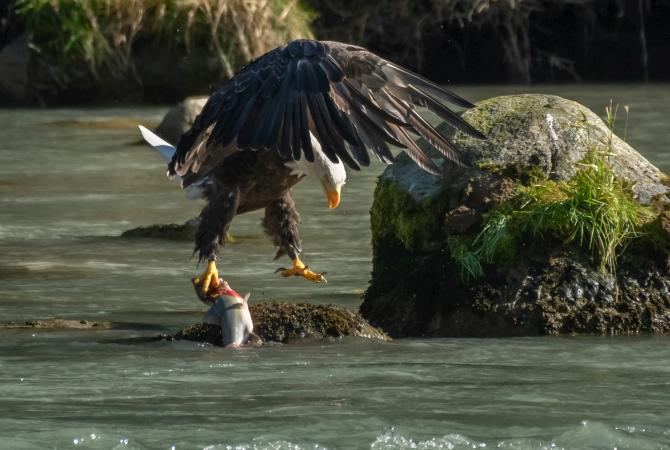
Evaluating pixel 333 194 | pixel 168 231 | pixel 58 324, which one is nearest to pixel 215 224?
pixel 333 194

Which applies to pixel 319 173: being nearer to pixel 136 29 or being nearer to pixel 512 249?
pixel 512 249

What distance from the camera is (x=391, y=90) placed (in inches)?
254

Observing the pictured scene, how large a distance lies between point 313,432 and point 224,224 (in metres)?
2.06

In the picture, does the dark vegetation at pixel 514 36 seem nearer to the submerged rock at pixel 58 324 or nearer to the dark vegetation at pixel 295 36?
the dark vegetation at pixel 295 36

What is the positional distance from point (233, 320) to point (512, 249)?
1.23 metres

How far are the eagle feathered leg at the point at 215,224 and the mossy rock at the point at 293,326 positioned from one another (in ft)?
1.28

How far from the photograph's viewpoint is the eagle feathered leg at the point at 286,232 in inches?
286

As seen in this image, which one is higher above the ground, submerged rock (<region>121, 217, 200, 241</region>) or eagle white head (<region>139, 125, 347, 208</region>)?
eagle white head (<region>139, 125, 347, 208</region>)

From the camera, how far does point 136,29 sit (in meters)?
18.2

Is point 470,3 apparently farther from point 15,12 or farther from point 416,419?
point 416,419

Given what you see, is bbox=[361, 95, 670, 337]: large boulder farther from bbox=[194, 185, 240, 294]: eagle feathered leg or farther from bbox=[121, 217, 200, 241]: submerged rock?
bbox=[121, 217, 200, 241]: submerged rock

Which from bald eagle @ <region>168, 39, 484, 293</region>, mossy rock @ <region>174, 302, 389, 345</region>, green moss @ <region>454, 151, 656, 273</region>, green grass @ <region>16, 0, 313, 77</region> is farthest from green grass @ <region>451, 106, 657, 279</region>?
green grass @ <region>16, 0, 313, 77</region>

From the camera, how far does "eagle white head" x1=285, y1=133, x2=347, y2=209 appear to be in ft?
22.4

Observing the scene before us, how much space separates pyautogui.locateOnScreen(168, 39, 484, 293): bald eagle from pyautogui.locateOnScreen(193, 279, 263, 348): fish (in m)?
0.43
